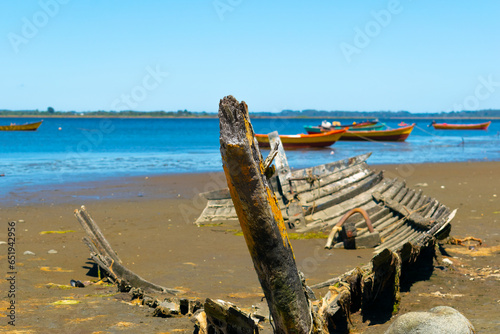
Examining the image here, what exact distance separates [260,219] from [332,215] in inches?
300

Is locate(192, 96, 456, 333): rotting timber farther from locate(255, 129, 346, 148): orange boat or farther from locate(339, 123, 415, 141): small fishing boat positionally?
locate(339, 123, 415, 141): small fishing boat

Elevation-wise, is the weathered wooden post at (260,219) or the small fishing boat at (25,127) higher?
the weathered wooden post at (260,219)

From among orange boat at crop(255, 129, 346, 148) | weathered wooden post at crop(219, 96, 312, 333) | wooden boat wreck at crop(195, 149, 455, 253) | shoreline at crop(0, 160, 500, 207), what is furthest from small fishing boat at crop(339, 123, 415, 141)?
weathered wooden post at crop(219, 96, 312, 333)

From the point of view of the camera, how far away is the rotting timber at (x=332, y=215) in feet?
11.9

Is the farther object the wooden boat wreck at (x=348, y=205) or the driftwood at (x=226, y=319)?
the wooden boat wreck at (x=348, y=205)

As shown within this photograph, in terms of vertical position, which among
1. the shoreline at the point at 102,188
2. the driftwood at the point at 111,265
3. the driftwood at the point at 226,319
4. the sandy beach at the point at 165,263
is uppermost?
the driftwood at the point at 226,319

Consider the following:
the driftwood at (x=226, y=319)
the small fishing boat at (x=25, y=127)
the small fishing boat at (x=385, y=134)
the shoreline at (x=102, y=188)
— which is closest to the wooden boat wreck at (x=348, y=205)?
the driftwood at (x=226, y=319)

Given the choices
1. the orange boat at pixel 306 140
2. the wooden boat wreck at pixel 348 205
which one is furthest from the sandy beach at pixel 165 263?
the orange boat at pixel 306 140

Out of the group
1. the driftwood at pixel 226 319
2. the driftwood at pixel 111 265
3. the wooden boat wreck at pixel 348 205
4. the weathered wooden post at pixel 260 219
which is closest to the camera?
the weathered wooden post at pixel 260 219

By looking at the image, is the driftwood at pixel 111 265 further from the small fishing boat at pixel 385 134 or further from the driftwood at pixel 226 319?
the small fishing boat at pixel 385 134

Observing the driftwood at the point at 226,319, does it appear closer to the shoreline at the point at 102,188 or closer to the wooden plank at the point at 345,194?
the wooden plank at the point at 345,194

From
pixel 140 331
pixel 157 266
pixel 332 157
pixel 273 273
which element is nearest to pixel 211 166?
pixel 332 157

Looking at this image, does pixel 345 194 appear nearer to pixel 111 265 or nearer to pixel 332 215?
pixel 332 215

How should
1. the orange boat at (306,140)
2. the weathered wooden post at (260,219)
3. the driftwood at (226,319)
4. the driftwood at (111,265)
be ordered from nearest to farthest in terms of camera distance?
the weathered wooden post at (260,219) < the driftwood at (226,319) < the driftwood at (111,265) < the orange boat at (306,140)
